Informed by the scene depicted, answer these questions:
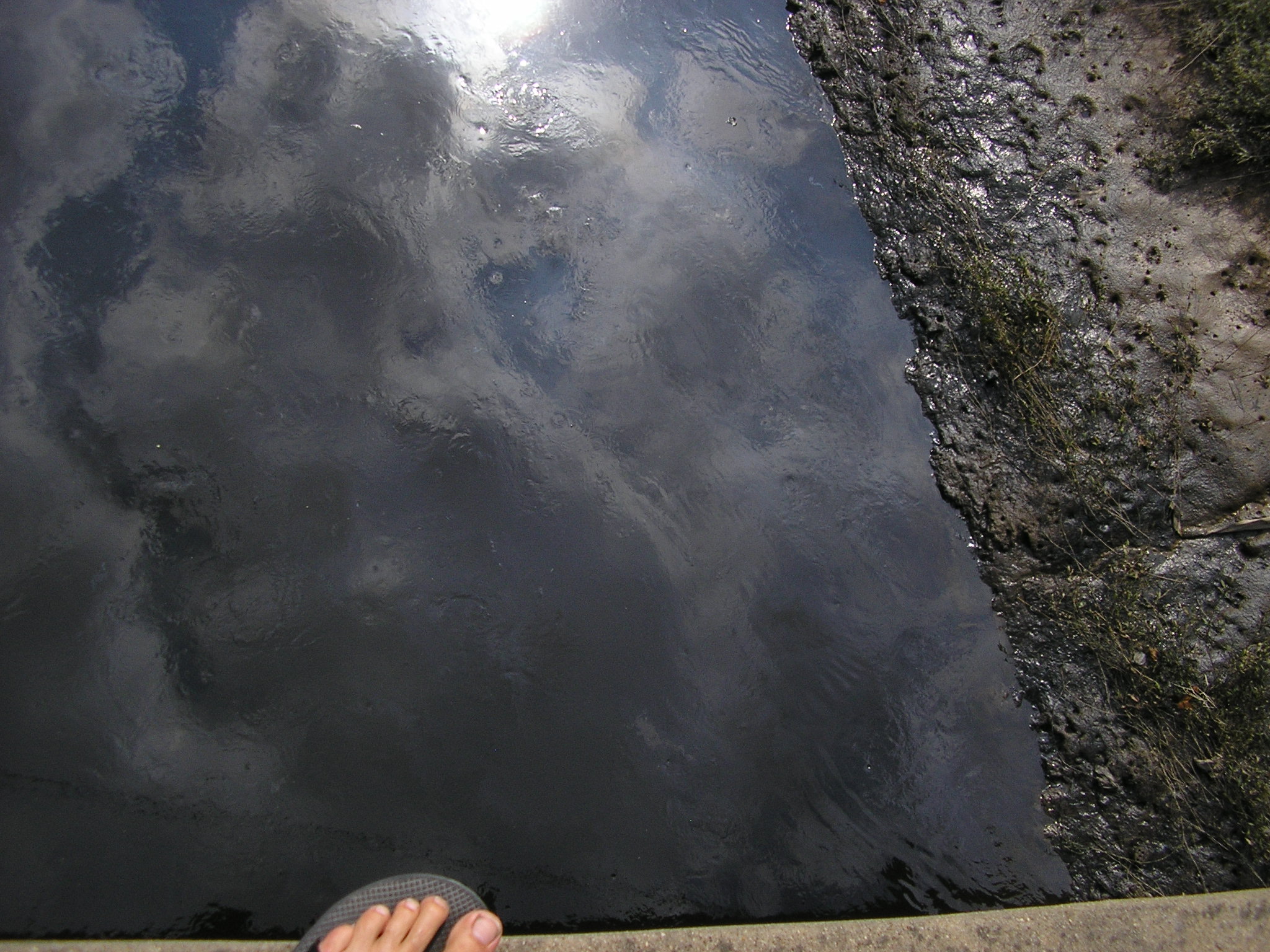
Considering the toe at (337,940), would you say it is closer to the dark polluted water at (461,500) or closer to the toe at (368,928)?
the toe at (368,928)

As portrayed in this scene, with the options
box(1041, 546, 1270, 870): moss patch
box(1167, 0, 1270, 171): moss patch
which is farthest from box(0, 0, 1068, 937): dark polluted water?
box(1167, 0, 1270, 171): moss patch

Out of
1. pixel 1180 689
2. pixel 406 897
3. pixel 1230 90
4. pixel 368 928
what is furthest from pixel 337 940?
pixel 1230 90

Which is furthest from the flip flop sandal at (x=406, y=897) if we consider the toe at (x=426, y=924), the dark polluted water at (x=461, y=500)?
the dark polluted water at (x=461, y=500)

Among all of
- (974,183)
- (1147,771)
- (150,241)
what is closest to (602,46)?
(974,183)

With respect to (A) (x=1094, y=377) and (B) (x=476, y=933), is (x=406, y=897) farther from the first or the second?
(A) (x=1094, y=377)

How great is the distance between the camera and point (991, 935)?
7.43ft

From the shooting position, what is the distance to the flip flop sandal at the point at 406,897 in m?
2.18

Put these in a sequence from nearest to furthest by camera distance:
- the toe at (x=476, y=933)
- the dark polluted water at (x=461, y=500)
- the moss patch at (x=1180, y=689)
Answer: the toe at (x=476, y=933) → the dark polluted water at (x=461, y=500) → the moss patch at (x=1180, y=689)

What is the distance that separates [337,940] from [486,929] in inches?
16.6

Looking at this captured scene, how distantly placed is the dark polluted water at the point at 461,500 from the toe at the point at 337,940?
171 mm

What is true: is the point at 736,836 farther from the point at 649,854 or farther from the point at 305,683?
the point at 305,683

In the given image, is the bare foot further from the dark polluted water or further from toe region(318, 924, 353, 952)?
the dark polluted water

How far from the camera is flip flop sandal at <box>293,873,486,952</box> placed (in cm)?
218

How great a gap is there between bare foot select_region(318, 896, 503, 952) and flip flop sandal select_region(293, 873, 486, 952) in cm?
2
